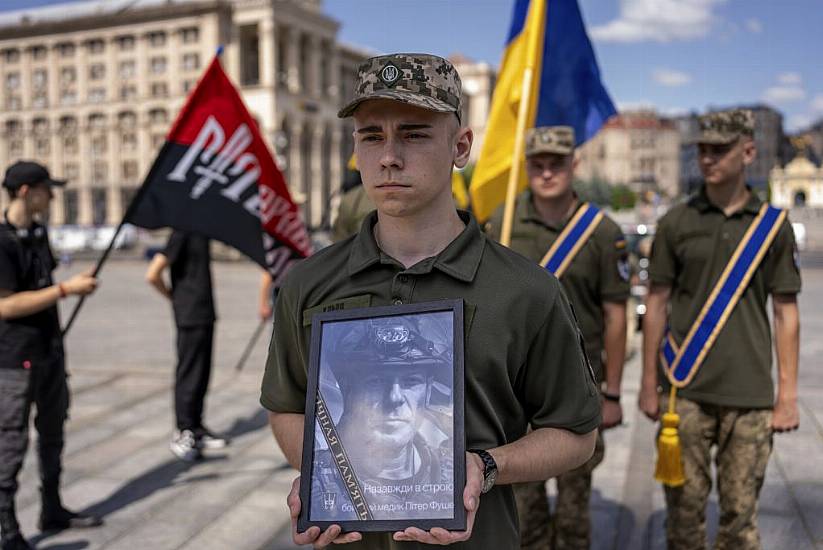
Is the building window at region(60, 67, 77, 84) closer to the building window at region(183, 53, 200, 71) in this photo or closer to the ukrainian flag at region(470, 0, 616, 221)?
the building window at region(183, 53, 200, 71)

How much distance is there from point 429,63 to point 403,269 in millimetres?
444

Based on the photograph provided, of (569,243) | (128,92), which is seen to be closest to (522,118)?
(569,243)

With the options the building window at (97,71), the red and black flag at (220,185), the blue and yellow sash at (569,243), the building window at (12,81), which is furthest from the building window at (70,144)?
the blue and yellow sash at (569,243)

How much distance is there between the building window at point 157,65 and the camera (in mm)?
74688

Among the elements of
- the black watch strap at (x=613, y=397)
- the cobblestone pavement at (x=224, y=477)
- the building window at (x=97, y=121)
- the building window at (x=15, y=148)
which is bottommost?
the cobblestone pavement at (x=224, y=477)

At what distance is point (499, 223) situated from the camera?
411cm

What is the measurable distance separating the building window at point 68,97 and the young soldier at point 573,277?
3256 inches

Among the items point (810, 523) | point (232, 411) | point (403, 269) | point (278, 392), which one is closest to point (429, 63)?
point (403, 269)

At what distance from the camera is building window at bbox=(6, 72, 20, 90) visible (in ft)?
266

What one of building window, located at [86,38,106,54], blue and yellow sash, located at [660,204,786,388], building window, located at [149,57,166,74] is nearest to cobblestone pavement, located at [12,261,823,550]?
blue and yellow sash, located at [660,204,786,388]

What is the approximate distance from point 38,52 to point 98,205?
16.3m

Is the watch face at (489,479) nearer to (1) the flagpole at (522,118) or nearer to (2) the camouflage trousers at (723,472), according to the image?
(1) the flagpole at (522,118)

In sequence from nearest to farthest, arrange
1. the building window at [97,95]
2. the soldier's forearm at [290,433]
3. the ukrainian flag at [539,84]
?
the soldier's forearm at [290,433], the ukrainian flag at [539,84], the building window at [97,95]

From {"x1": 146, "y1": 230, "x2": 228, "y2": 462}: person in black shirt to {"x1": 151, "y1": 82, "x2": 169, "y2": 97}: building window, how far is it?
7230cm
